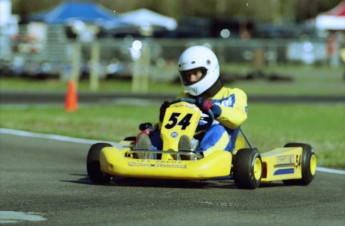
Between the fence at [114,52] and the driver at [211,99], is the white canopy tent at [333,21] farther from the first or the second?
the driver at [211,99]

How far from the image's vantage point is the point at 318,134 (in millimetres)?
17266

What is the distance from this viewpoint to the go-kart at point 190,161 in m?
9.33

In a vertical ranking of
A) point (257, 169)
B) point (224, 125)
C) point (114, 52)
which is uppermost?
point (224, 125)

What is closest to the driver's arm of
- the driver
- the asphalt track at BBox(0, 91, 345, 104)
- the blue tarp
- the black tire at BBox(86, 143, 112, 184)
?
the driver

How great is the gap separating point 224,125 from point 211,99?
42 cm

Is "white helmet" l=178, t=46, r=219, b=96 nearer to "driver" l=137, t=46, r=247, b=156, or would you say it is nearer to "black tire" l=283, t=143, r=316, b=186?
"driver" l=137, t=46, r=247, b=156

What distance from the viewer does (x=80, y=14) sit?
3572 cm

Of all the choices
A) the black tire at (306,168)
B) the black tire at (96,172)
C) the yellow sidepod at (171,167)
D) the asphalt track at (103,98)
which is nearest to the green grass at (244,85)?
the asphalt track at (103,98)

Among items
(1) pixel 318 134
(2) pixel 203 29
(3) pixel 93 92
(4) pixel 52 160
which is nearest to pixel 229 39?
(2) pixel 203 29

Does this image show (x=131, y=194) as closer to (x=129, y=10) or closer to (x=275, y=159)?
(x=275, y=159)

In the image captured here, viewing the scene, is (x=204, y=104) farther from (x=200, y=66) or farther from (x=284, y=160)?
(x=284, y=160)

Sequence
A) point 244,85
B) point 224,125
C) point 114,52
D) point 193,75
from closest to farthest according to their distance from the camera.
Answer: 1. point 224,125
2. point 193,75
3. point 244,85
4. point 114,52

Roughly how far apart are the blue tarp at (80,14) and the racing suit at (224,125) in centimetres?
2461

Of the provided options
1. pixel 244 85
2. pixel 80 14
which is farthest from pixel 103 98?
pixel 244 85
